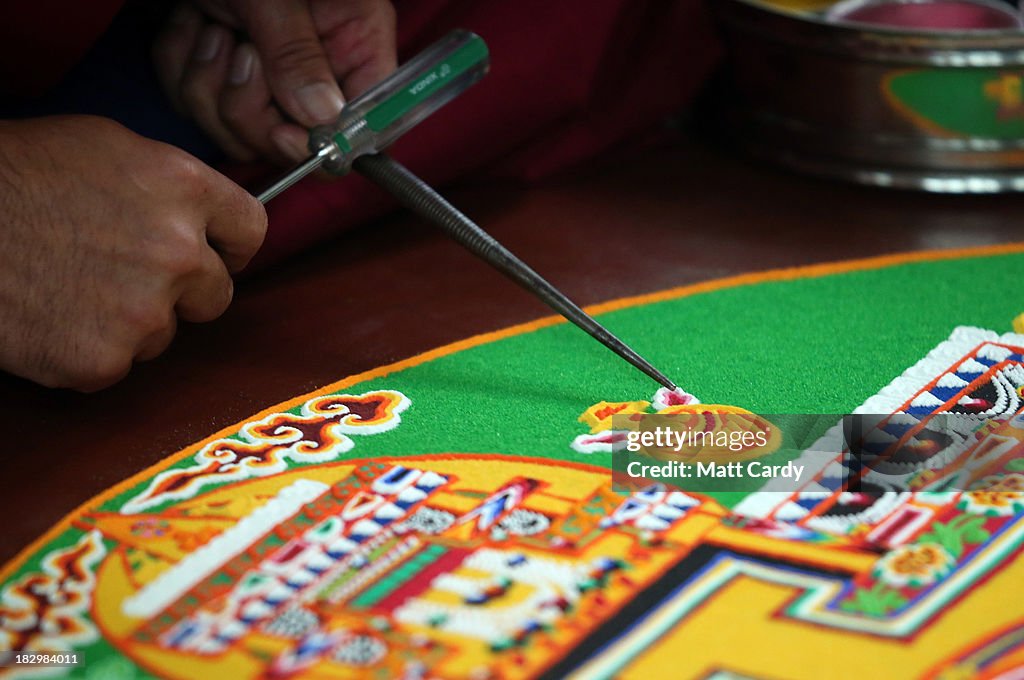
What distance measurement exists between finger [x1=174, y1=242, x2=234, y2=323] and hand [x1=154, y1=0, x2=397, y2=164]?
0.65 ft

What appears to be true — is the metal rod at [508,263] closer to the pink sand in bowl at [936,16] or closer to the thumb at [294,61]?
the thumb at [294,61]

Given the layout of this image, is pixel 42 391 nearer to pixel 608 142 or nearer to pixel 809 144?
pixel 608 142

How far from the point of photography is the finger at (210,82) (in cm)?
106

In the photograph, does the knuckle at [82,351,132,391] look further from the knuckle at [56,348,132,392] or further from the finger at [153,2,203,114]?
the finger at [153,2,203,114]

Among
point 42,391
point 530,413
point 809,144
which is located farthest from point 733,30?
point 42,391

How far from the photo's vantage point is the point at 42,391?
897mm

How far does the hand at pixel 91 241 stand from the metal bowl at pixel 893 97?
0.61 metres

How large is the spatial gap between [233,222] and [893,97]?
65cm

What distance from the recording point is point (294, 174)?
892 mm

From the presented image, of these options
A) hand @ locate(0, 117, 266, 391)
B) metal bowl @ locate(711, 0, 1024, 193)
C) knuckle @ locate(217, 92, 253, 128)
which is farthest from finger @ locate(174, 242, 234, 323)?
metal bowl @ locate(711, 0, 1024, 193)

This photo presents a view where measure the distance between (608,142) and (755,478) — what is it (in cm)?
65

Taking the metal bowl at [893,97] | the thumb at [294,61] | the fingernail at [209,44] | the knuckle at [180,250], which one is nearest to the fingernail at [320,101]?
the thumb at [294,61]

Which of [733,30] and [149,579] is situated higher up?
[733,30]

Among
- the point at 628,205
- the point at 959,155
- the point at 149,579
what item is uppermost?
the point at 959,155
